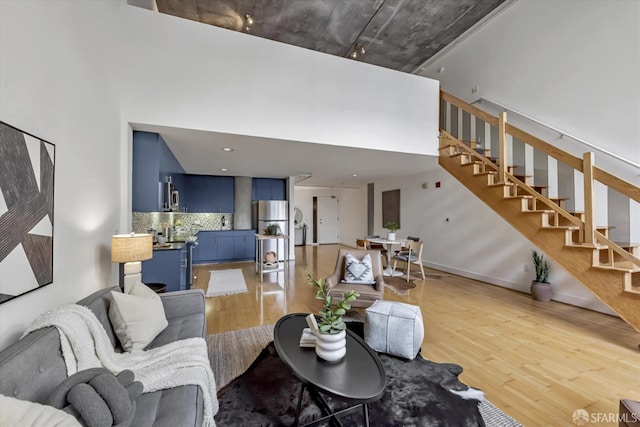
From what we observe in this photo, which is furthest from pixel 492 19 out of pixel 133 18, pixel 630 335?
pixel 133 18

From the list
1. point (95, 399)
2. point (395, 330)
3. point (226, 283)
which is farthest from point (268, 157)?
point (95, 399)

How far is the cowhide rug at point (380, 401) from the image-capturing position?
65.9 inches

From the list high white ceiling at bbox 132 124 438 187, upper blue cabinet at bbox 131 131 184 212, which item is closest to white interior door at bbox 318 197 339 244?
high white ceiling at bbox 132 124 438 187

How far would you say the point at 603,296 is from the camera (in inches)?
109

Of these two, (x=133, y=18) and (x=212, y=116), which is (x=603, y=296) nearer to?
(x=212, y=116)

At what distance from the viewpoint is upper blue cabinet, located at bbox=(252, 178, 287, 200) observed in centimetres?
736

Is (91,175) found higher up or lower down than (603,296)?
higher up

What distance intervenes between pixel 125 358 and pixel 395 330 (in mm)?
2059

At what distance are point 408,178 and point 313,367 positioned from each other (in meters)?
6.23

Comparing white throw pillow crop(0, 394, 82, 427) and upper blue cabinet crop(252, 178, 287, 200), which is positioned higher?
upper blue cabinet crop(252, 178, 287, 200)

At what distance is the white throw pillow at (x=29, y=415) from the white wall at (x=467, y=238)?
17.5ft

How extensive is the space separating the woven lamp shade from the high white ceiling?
57.6 inches

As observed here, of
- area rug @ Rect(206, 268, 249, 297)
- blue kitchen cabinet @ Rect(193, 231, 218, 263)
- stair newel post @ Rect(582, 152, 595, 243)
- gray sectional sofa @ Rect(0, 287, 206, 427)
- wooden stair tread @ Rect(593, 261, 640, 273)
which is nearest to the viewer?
gray sectional sofa @ Rect(0, 287, 206, 427)

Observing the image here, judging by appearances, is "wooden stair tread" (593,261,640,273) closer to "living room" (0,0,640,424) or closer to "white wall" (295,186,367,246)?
"living room" (0,0,640,424)
